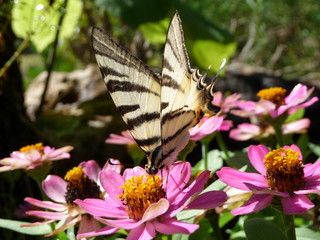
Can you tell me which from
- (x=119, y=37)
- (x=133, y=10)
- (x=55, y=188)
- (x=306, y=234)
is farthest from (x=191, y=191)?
(x=119, y=37)

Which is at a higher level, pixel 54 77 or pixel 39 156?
pixel 39 156

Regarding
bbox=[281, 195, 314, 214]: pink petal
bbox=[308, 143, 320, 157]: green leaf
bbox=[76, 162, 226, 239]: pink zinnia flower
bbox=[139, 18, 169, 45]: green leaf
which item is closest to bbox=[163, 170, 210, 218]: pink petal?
bbox=[76, 162, 226, 239]: pink zinnia flower

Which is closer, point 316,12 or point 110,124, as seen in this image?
point 110,124

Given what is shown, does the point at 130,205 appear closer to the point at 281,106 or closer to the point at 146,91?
the point at 146,91

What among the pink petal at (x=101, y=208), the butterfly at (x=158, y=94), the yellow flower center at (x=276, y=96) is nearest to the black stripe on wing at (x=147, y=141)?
the butterfly at (x=158, y=94)

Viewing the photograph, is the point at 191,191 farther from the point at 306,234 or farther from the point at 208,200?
the point at 306,234

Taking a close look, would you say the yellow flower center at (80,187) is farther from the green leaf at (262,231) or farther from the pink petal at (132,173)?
the green leaf at (262,231)

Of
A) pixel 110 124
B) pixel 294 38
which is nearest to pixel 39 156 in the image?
pixel 110 124
